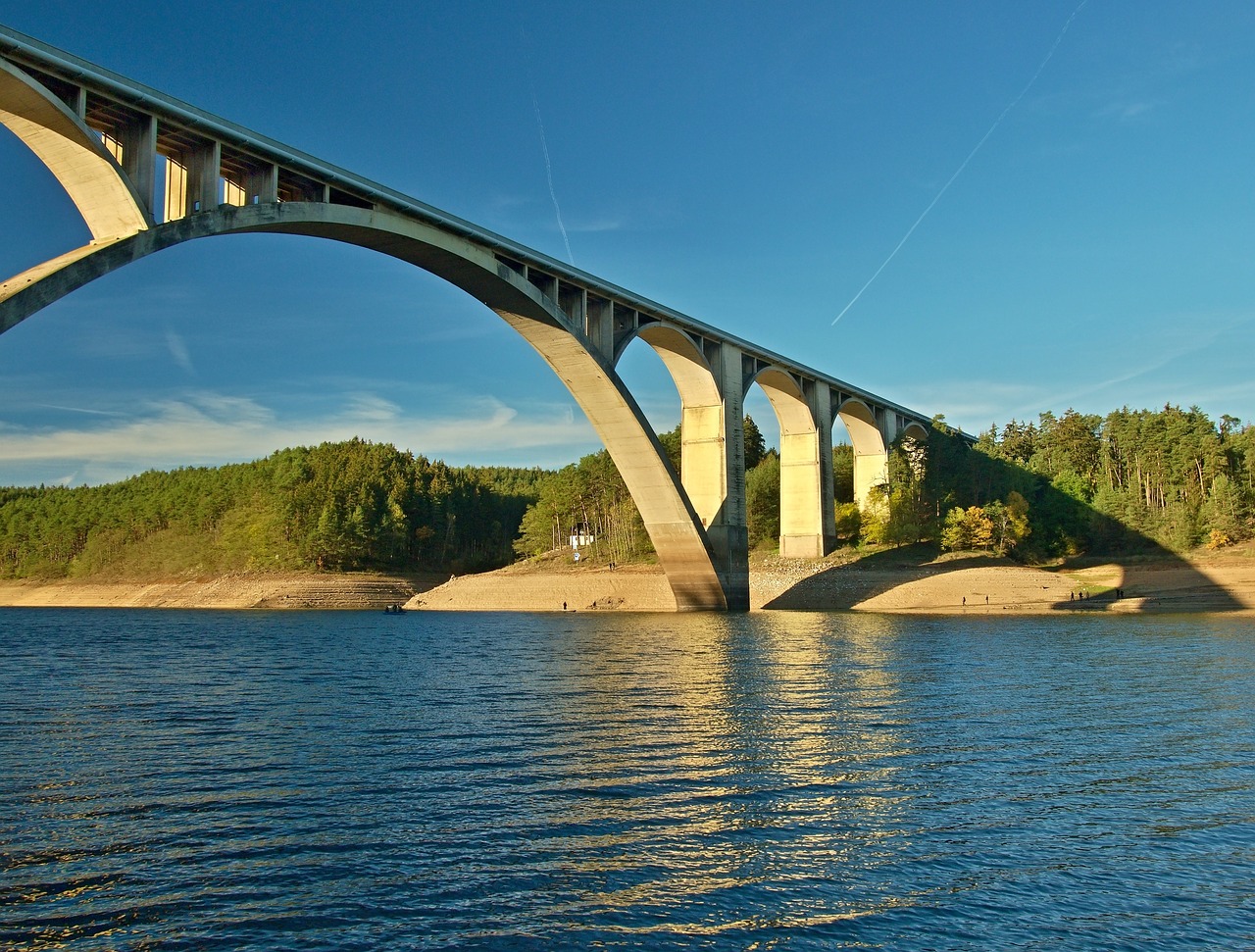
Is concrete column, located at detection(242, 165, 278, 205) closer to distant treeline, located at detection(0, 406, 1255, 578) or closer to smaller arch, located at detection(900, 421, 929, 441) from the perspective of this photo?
distant treeline, located at detection(0, 406, 1255, 578)

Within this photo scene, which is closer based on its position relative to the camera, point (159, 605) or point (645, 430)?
point (645, 430)

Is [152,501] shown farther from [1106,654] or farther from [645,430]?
[1106,654]

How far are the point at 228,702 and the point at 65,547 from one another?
140 meters

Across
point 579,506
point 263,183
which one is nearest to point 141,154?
point 263,183

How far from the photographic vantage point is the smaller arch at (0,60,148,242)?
25.4 m

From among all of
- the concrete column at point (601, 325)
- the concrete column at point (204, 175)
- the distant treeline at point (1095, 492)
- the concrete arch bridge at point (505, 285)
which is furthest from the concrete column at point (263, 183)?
the distant treeline at point (1095, 492)

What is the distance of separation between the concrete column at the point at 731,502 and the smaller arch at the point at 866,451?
22.9 m

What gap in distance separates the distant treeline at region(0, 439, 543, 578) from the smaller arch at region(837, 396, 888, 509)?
4817 centimetres

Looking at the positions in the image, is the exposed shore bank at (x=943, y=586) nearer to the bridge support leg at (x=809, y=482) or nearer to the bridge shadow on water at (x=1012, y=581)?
the bridge shadow on water at (x=1012, y=581)

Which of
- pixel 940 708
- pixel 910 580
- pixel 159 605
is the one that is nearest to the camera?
pixel 940 708

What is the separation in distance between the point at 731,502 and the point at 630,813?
159ft

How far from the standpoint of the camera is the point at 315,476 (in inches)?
4899

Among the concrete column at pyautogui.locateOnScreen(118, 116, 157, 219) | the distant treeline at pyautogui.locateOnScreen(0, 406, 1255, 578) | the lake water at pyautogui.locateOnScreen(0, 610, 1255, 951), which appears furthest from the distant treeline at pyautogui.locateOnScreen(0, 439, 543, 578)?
the lake water at pyautogui.locateOnScreen(0, 610, 1255, 951)

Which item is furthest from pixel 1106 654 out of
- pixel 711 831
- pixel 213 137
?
pixel 213 137
